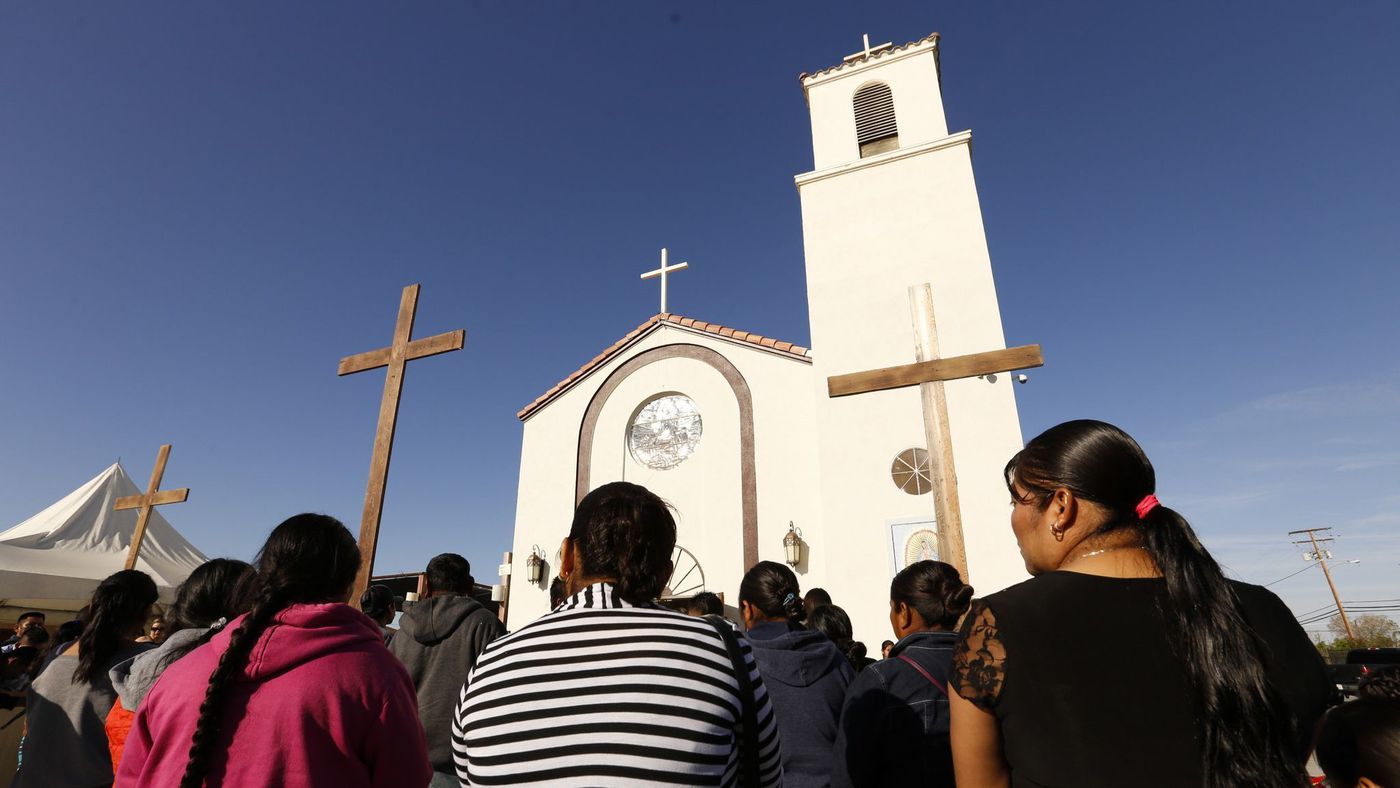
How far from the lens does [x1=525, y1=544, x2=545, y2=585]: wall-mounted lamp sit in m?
12.7

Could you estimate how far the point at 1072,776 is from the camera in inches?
52.6

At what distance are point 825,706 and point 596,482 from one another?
1067cm

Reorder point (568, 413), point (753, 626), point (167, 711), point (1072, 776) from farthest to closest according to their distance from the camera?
point (568, 413), point (753, 626), point (167, 711), point (1072, 776)

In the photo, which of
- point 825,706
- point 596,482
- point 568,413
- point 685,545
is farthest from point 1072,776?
point 568,413

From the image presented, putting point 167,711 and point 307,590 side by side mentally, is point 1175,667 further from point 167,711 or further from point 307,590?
point 167,711

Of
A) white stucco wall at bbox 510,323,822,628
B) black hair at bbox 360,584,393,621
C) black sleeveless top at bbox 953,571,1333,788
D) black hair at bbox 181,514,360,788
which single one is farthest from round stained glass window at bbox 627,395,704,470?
black sleeveless top at bbox 953,571,1333,788

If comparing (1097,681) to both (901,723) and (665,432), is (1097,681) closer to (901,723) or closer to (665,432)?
(901,723)

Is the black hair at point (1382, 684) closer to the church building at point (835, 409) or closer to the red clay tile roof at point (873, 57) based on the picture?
the church building at point (835, 409)

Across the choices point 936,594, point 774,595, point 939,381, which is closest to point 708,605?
point 774,595

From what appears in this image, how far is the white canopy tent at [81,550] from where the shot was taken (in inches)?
415

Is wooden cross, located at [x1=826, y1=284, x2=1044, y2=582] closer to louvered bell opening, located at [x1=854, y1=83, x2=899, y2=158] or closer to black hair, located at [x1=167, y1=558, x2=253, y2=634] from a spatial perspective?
black hair, located at [x1=167, y1=558, x2=253, y2=634]

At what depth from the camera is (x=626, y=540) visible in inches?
65.2

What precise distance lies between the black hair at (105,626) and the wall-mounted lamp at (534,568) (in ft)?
32.4

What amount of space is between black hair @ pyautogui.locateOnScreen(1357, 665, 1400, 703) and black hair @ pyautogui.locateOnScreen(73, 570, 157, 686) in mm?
4479
